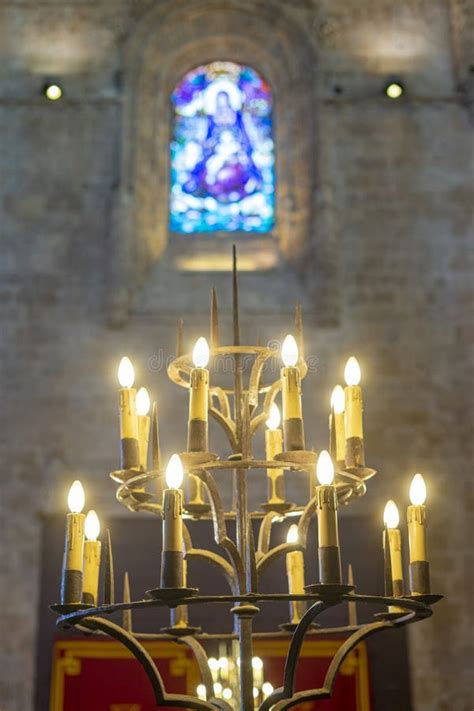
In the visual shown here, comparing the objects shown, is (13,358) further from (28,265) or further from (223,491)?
(223,491)

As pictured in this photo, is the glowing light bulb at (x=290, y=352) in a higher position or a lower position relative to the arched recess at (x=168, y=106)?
lower

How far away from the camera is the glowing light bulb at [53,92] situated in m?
8.95

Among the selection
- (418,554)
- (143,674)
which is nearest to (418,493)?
(418,554)

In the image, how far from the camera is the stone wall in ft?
25.4

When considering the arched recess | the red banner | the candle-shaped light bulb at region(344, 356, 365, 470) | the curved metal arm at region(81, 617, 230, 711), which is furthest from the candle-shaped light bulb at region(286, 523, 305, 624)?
the arched recess

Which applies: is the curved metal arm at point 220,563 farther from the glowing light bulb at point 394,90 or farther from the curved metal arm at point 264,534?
Result: the glowing light bulb at point 394,90

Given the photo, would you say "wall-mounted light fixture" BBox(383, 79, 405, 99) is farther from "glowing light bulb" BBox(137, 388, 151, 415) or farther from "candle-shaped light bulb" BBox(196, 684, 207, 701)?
"candle-shaped light bulb" BBox(196, 684, 207, 701)

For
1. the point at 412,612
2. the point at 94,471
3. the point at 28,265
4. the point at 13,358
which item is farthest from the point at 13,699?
the point at 412,612

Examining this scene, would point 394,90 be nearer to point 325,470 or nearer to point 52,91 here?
point 52,91

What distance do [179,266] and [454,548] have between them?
3.19 meters

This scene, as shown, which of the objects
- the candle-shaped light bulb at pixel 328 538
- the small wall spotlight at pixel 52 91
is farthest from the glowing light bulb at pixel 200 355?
the small wall spotlight at pixel 52 91

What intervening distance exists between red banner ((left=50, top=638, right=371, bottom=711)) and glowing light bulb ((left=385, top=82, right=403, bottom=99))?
4640 millimetres

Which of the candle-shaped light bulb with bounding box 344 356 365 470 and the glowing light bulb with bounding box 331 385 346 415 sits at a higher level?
the glowing light bulb with bounding box 331 385 346 415

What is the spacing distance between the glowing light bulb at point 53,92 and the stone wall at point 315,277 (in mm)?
67
